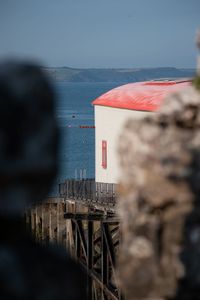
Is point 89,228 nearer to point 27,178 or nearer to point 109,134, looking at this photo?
point 109,134

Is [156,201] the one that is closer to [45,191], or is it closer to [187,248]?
[187,248]

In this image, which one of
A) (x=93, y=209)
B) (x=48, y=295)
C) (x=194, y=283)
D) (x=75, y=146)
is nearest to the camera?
(x=48, y=295)

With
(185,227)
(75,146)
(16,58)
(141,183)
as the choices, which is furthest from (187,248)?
(75,146)

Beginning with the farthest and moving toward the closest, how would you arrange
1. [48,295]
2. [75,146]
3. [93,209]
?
[75,146]
[93,209]
[48,295]

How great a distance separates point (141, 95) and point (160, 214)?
35.6 meters

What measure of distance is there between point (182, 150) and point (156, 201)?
274 millimetres

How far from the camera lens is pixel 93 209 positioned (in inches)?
1721

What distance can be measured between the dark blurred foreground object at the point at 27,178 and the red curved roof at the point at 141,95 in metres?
31.7

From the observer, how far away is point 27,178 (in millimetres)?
3484

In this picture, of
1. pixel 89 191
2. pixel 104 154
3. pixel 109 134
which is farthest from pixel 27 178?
pixel 89 191

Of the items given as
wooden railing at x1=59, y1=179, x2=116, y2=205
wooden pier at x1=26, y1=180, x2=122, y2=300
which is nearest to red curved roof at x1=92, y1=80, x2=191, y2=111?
wooden railing at x1=59, y1=179, x2=116, y2=205

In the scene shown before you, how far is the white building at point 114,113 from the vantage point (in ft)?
129

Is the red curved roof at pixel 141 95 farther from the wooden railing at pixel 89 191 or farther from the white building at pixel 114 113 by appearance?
the wooden railing at pixel 89 191

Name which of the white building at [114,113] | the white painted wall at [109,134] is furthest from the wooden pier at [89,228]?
the white building at [114,113]
